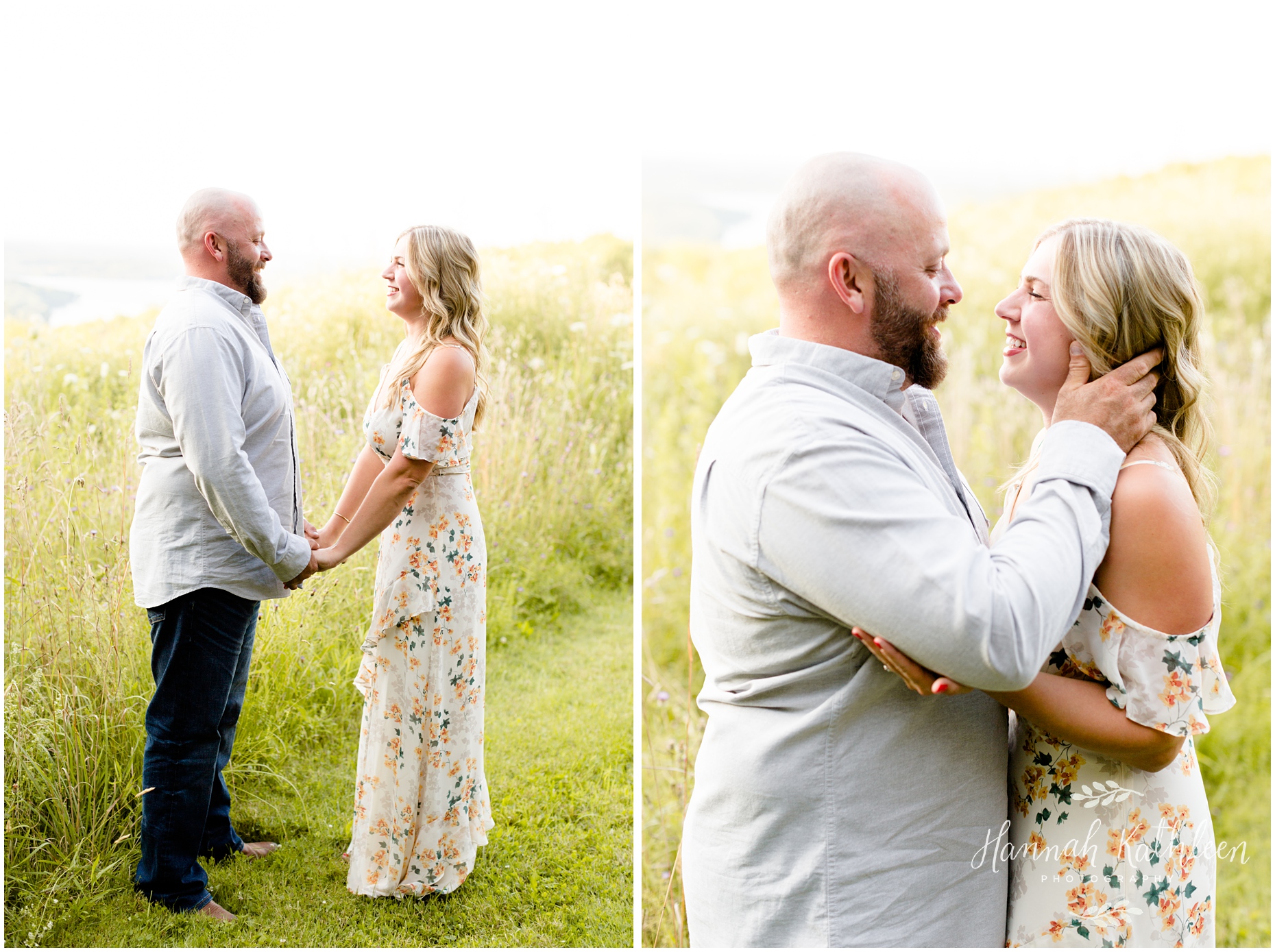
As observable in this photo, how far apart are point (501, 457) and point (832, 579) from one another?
287 cm

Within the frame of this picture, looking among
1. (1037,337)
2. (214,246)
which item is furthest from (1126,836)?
(214,246)

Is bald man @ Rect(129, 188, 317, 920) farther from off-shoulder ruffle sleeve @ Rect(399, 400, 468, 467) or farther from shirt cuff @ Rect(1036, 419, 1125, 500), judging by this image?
shirt cuff @ Rect(1036, 419, 1125, 500)

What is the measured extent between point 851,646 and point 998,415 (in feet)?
8.03

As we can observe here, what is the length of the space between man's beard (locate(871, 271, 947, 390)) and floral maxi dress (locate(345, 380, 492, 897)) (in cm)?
135

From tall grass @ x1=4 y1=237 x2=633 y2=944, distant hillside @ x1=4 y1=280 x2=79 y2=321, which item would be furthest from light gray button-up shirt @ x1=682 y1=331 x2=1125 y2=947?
distant hillside @ x1=4 y1=280 x2=79 y2=321

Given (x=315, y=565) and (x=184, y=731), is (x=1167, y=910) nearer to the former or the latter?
(x=315, y=565)

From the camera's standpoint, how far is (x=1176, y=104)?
12.0 feet

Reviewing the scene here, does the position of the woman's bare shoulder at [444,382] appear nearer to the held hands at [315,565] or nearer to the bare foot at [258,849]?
the held hands at [315,565]

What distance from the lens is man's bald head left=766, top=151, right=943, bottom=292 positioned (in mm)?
1410

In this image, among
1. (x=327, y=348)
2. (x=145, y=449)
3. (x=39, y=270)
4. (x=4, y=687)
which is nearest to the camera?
(x=145, y=449)

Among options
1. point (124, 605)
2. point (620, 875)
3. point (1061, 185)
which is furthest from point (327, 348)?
point (1061, 185)

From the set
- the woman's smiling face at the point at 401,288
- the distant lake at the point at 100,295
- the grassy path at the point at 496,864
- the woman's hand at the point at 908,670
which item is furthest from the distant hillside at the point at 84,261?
the woman's hand at the point at 908,670

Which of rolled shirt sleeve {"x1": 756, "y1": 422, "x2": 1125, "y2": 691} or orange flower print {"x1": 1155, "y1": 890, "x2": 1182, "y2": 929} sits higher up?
rolled shirt sleeve {"x1": 756, "y1": 422, "x2": 1125, "y2": 691}

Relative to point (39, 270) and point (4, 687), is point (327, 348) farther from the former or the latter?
point (4, 687)
